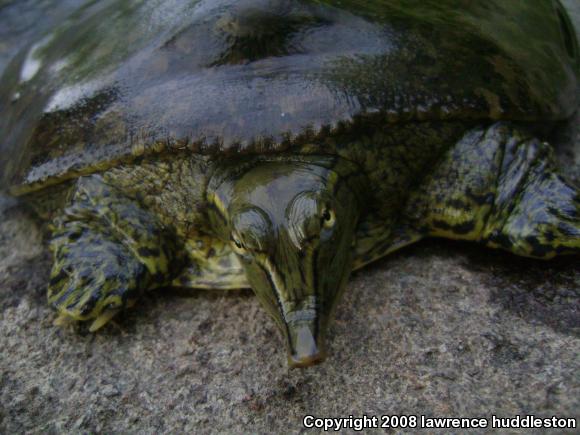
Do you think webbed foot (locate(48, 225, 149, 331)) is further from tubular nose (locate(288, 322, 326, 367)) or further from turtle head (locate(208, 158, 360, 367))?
tubular nose (locate(288, 322, 326, 367))

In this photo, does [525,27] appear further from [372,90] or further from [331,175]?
[331,175]

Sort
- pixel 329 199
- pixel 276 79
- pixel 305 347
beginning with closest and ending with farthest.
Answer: pixel 305 347
pixel 329 199
pixel 276 79

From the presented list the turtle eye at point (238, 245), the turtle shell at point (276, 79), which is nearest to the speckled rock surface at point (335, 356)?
the turtle eye at point (238, 245)

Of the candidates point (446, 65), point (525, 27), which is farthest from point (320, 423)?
point (525, 27)

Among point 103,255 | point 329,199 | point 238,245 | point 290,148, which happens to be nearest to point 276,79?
point 290,148

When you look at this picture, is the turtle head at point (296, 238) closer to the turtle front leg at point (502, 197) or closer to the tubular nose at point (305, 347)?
the tubular nose at point (305, 347)

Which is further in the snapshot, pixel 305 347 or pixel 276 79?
pixel 276 79

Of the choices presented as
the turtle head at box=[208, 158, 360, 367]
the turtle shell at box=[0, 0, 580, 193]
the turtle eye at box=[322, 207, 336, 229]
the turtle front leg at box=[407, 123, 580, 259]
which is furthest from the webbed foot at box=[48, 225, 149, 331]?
the turtle front leg at box=[407, 123, 580, 259]

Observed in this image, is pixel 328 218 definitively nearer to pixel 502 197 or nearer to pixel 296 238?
pixel 296 238
